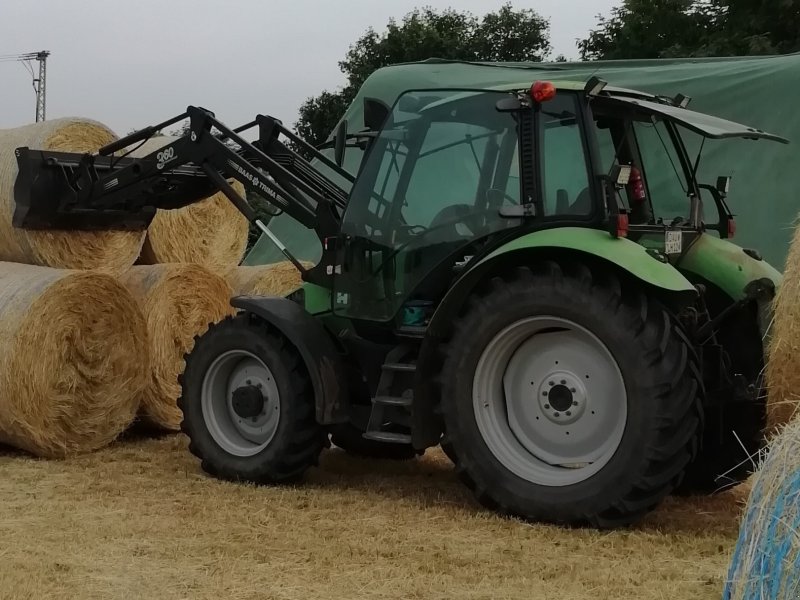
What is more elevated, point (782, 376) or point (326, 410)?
point (782, 376)

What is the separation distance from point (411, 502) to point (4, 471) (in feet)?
7.69

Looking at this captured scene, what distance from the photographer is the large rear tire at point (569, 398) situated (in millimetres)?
4164

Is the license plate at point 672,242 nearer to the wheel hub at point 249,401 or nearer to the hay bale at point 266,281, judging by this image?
the wheel hub at point 249,401

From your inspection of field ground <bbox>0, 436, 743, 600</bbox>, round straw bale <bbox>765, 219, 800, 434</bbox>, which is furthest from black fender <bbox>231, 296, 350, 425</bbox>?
round straw bale <bbox>765, 219, 800, 434</bbox>

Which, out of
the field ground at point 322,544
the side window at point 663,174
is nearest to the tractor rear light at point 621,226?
the side window at point 663,174

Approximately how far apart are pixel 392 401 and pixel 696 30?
786 inches

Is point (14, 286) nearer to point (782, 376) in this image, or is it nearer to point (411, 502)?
point (411, 502)

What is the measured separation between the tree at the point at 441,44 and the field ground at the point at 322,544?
980 inches

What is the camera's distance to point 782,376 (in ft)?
13.8

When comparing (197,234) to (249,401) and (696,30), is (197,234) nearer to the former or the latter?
(249,401)

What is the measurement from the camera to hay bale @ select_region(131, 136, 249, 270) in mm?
7695

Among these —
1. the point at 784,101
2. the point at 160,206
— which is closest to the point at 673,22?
the point at 784,101

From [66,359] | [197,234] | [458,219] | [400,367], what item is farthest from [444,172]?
[197,234]

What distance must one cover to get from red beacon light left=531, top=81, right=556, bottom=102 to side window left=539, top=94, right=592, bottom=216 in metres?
0.10
